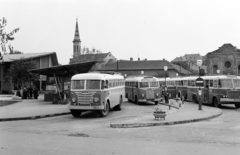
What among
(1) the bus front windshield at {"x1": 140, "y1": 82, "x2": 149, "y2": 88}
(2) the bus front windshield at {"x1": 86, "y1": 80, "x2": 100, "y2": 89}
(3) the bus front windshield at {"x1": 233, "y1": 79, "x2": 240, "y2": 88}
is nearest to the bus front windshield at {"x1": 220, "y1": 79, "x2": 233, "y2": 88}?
(3) the bus front windshield at {"x1": 233, "y1": 79, "x2": 240, "y2": 88}

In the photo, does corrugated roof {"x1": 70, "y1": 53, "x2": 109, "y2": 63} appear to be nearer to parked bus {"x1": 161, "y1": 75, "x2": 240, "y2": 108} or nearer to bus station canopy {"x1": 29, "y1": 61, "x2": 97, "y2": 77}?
bus station canopy {"x1": 29, "y1": 61, "x2": 97, "y2": 77}

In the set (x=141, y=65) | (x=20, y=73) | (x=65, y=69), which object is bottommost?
(x=65, y=69)

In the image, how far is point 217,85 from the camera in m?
24.3

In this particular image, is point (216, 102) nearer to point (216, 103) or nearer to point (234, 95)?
point (216, 103)

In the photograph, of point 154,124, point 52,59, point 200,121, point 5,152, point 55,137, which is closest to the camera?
point 5,152

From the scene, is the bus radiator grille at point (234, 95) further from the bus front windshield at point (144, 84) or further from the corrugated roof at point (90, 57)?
the corrugated roof at point (90, 57)

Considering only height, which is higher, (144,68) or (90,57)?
(90,57)

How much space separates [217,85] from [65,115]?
12.8 m

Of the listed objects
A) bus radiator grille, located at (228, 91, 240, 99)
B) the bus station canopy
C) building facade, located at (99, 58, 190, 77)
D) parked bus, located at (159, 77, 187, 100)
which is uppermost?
building facade, located at (99, 58, 190, 77)

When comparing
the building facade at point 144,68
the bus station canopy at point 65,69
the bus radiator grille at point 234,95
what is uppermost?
the building facade at point 144,68

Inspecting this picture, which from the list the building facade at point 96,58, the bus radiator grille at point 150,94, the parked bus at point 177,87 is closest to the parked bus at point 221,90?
the bus radiator grille at point 150,94

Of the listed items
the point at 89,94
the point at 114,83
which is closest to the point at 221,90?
the point at 114,83

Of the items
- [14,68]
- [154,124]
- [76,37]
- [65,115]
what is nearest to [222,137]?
[154,124]

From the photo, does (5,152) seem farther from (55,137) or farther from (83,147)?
(55,137)
